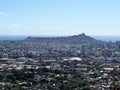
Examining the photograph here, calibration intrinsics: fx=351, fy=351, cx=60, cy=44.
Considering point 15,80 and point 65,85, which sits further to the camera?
point 15,80

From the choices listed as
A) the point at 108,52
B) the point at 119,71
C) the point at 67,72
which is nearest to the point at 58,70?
the point at 67,72

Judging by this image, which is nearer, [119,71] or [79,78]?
[79,78]

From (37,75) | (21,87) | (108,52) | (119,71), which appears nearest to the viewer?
(21,87)

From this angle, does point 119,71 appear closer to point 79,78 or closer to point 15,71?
point 79,78

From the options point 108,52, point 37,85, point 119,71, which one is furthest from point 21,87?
point 108,52

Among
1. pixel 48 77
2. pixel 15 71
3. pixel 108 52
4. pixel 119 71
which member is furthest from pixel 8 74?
A: pixel 108 52

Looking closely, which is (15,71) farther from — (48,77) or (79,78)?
(79,78)

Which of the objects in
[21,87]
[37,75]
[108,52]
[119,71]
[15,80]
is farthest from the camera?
[108,52]

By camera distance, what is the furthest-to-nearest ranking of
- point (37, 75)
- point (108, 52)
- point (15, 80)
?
1. point (108, 52)
2. point (37, 75)
3. point (15, 80)

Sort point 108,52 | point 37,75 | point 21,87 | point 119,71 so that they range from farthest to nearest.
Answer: point 108,52
point 119,71
point 37,75
point 21,87
